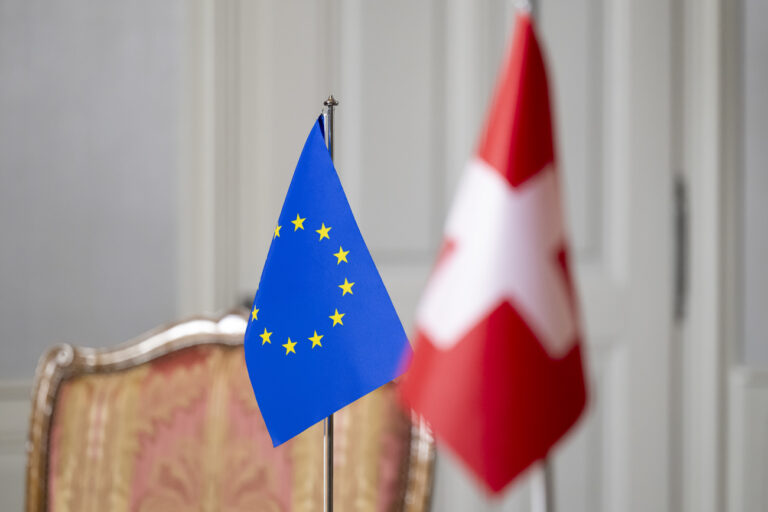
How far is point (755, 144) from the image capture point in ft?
6.48

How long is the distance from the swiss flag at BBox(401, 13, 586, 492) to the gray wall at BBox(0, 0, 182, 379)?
154 centimetres

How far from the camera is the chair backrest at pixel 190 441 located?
897 mm

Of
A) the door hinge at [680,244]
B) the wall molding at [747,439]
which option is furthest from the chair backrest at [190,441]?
the wall molding at [747,439]

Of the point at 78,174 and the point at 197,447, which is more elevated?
the point at 78,174

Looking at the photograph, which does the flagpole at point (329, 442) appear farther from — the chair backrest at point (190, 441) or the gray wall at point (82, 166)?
the gray wall at point (82, 166)

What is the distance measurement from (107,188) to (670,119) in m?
1.42

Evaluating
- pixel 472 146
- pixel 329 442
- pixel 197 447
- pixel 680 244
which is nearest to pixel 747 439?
pixel 680 244

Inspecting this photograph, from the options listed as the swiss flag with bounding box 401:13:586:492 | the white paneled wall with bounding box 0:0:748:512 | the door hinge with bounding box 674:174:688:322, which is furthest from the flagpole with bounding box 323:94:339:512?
the door hinge with bounding box 674:174:688:322

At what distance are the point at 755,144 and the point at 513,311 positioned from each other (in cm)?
185

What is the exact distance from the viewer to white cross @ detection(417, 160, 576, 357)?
1.30ft

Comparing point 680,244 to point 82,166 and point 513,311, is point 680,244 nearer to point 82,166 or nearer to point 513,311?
point 82,166

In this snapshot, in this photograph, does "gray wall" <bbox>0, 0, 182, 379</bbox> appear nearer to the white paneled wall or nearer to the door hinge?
the white paneled wall

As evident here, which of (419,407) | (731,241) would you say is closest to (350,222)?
(419,407)

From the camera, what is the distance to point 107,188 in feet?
5.98
